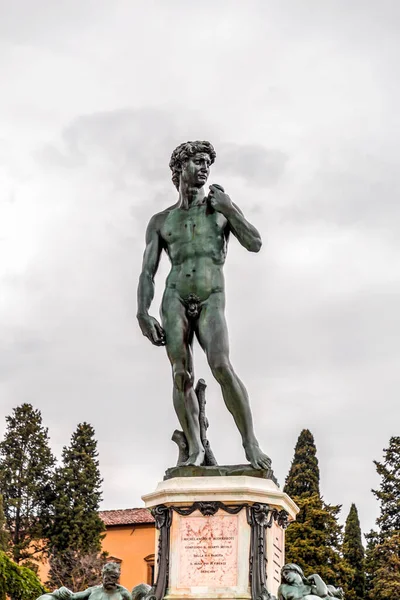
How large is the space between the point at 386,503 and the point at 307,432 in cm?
607

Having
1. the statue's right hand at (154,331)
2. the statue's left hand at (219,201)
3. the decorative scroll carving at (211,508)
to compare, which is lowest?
the decorative scroll carving at (211,508)

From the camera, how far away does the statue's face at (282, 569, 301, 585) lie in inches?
422

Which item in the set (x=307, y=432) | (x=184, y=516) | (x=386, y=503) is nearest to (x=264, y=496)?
(x=184, y=516)

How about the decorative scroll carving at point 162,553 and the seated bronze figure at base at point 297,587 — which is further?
Result: the decorative scroll carving at point 162,553

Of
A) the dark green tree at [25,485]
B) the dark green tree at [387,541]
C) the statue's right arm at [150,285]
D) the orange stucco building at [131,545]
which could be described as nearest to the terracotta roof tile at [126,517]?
the orange stucco building at [131,545]

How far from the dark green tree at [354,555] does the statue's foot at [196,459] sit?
39.6m

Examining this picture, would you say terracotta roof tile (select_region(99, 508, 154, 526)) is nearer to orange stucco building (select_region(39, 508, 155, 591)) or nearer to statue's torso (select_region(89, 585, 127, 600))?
orange stucco building (select_region(39, 508, 155, 591))

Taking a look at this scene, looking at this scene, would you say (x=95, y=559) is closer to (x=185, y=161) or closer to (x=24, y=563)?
(x=24, y=563)

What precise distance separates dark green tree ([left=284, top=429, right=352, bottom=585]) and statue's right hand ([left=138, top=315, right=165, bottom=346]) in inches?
1459

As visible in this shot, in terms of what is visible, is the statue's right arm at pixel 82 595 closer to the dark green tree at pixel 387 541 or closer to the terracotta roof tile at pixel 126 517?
the dark green tree at pixel 387 541

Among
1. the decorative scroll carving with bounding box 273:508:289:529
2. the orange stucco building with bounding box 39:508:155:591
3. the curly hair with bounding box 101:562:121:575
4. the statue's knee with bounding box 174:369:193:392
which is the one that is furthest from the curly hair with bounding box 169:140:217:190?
the orange stucco building with bounding box 39:508:155:591

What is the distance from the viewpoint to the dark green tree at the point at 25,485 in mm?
54125

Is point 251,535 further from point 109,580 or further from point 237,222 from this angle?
point 237,222

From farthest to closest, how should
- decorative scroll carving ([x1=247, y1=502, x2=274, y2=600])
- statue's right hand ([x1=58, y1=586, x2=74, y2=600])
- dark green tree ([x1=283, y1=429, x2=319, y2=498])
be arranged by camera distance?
dark green tree ([x1=283, y1=429, x2=319, y2=498])
statue's right hand ([x1=58, y1=586, x2=74, y2=600])
decorative scroll carving ([x1=247, y1=502, x2=274, y2=600])
